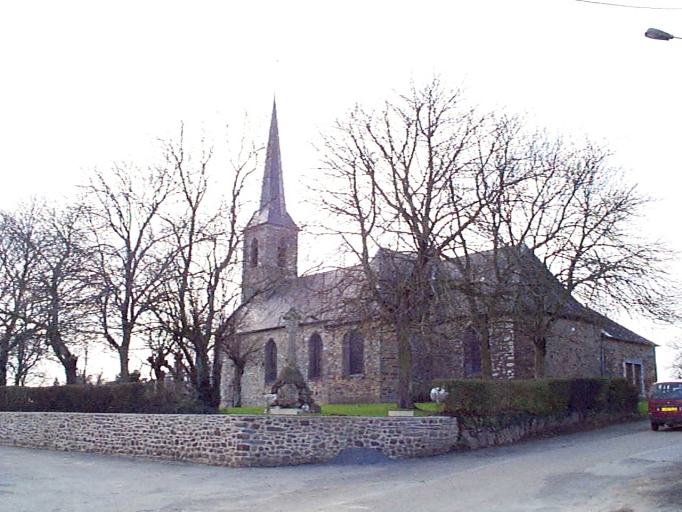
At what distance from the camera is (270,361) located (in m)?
41.8

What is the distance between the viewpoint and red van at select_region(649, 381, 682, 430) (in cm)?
2059

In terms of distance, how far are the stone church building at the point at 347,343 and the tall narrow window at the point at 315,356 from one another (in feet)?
0.18

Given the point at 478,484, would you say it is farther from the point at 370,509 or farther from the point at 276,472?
the point at 276,472

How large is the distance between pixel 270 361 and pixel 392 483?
1138 inches

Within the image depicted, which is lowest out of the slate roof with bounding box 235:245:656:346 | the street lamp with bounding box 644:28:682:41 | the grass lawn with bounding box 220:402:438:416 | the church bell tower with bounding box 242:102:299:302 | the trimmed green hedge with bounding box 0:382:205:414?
the grass lawn with bounding box 220:402:438:416

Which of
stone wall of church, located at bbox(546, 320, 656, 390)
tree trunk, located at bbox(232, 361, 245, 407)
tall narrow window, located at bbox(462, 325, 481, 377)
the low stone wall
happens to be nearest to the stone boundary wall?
the low stone wall

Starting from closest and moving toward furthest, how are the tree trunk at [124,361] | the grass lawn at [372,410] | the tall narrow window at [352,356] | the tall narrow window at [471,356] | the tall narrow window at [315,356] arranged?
1. the grass lawn at [372,410]
2. the tree trunk at [124,361]
3. the tall narrow window at [471,356]
4. the tall narrow window at [352,356]
5. the tall narrow window at [315,356]

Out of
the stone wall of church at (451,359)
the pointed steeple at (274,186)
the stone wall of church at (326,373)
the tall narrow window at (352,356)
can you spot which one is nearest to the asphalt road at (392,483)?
the stone wall of church at (451,359)

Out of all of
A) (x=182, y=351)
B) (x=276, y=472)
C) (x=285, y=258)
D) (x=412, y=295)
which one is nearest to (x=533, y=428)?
(x=412, y=295)

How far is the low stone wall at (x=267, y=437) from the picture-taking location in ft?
54.5

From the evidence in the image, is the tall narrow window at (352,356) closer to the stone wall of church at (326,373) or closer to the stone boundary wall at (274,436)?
the stone wall of church at (326,373)

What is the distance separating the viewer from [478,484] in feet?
41.3

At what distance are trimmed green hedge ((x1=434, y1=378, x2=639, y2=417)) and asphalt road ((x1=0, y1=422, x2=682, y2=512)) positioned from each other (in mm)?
1380

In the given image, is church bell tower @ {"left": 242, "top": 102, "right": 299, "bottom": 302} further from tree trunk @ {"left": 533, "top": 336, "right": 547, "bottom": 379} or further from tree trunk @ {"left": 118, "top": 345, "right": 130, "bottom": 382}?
tree trunk @ {"left": 533, "top": 336, "right": 547, "bottom": 379}
